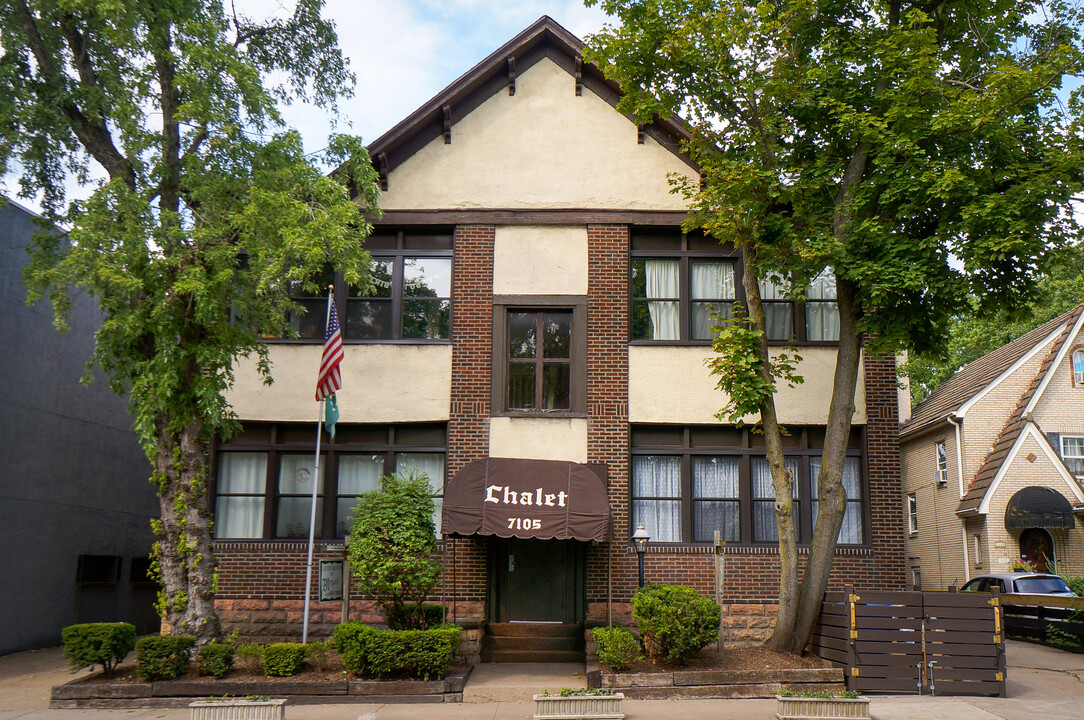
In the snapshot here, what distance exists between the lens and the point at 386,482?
46.5 feet

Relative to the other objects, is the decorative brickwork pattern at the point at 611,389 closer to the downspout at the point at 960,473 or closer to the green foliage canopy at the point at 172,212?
the green foliage canopy at the point at 172,212

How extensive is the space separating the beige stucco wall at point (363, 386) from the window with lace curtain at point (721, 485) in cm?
387

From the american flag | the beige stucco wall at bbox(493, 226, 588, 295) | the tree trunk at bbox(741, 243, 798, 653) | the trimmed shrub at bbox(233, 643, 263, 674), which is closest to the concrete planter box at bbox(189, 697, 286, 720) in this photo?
the trimmed shrub at bbox(233, 643, 263, 674)

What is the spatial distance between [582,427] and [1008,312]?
23.6 feet

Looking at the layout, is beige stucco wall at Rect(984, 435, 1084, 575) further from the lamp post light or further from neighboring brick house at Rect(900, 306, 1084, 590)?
the lamp post light

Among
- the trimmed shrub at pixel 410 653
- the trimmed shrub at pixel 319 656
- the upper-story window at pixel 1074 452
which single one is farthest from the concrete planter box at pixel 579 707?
the upper-story window at pixel 1074 452

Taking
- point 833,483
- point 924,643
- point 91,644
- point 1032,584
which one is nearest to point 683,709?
point 924,643

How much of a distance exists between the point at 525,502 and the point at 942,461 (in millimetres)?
16691

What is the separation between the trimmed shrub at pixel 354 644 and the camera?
1257 cm

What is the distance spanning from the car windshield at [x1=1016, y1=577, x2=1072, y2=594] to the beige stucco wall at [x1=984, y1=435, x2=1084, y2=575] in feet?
9.47

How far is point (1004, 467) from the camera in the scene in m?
23.6

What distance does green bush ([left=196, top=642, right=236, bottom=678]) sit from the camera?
12.4m

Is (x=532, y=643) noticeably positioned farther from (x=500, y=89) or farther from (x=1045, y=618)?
(x=1045, y=618)

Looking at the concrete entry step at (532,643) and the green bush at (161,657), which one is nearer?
the green bush at (161,657)
